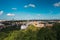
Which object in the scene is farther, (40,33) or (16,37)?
(40,33)

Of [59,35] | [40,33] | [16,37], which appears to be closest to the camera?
[16,37]

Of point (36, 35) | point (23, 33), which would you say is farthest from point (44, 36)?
point (23, 33)

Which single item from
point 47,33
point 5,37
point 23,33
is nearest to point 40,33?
point 47,33

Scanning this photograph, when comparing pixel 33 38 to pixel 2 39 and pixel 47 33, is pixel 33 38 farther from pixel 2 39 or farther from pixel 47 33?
pixel 2 39

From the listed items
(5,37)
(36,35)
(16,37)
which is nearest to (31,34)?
(36,35)

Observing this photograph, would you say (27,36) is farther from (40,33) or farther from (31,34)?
(40,33)

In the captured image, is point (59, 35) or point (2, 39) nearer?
point (2, 39)

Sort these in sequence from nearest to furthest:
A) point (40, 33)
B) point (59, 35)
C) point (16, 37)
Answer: point (16, 37), point (40, 33), point (59, 35)
